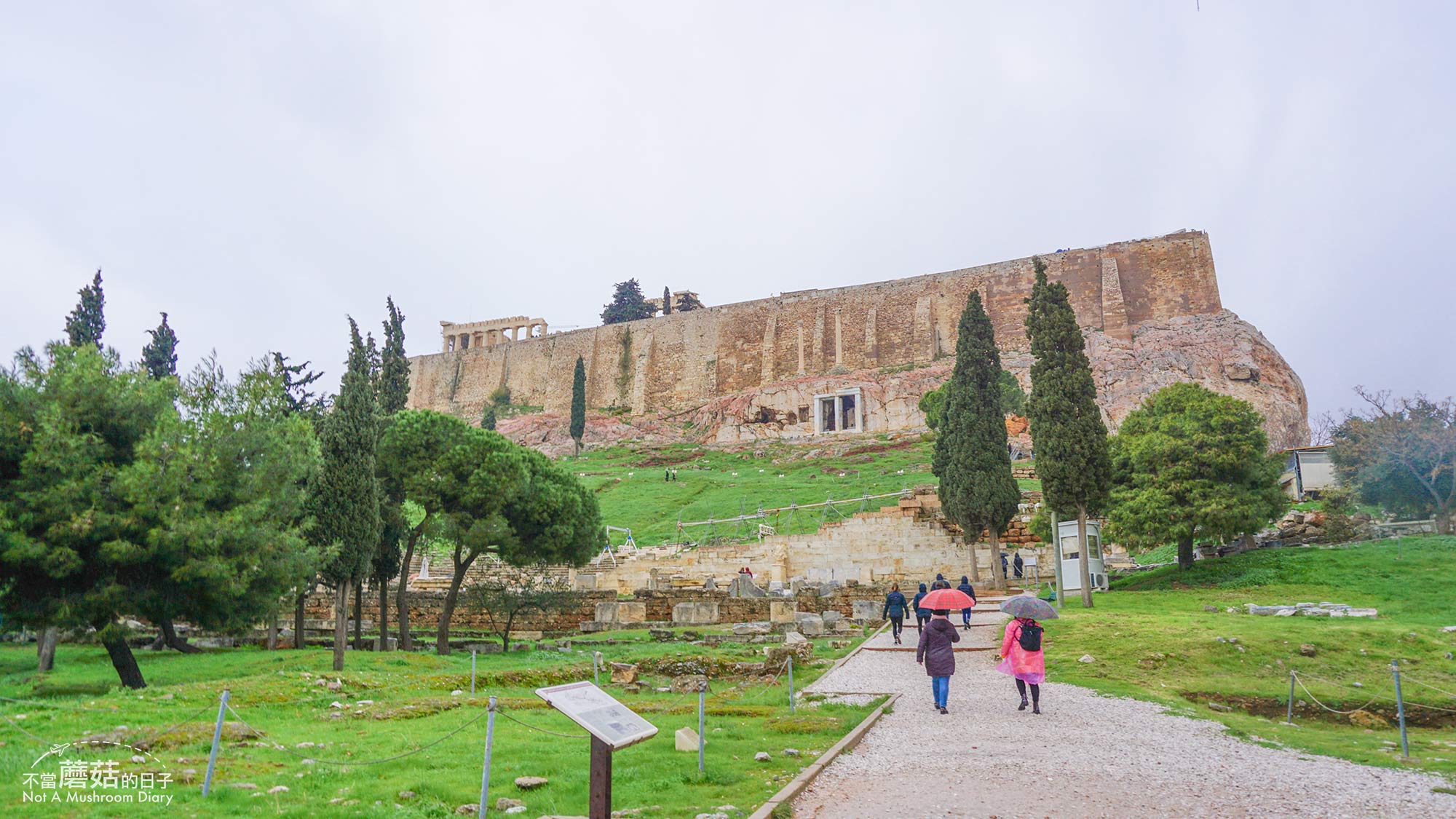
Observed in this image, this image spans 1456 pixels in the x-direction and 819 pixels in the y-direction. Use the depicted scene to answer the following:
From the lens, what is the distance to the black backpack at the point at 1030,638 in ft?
32.3

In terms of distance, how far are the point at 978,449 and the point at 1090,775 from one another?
1771 cm

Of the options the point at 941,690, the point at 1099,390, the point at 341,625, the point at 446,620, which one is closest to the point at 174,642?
the point at 341,625

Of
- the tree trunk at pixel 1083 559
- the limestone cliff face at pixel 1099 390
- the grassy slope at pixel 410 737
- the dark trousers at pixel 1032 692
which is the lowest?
the grassy slope at pixel 410 737

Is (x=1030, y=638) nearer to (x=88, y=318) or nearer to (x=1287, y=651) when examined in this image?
(x=1287, y=651)

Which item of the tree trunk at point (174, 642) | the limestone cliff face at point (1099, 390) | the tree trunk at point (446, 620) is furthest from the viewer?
the limestone cliff face at point (1099, 390)

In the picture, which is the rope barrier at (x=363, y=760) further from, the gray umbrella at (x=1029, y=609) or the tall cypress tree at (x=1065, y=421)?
the tall cypress tree at (x=1065, y=421)

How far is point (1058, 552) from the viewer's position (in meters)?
19.0

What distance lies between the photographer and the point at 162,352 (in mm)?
24188

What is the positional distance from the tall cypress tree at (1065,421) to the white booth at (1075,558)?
1.24 m

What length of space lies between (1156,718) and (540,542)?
14725 millimetres

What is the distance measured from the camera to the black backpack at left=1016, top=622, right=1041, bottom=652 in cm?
985

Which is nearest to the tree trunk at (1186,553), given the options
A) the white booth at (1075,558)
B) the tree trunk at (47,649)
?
the white booth at (1075,558)

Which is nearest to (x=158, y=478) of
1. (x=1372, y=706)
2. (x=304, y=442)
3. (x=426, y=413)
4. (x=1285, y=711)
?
(x=304, y=442)

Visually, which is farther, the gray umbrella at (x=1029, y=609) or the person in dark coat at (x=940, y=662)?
the gray umbrella at (x=1029, y=609)
